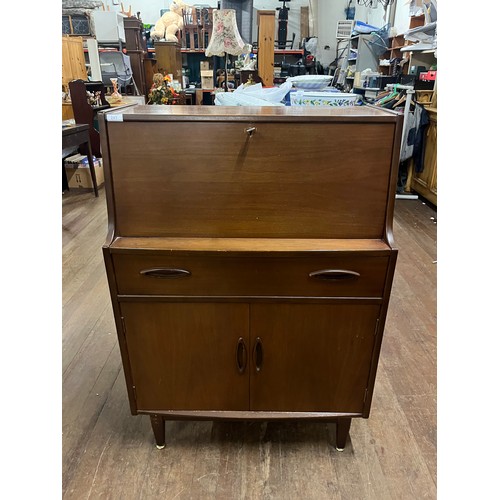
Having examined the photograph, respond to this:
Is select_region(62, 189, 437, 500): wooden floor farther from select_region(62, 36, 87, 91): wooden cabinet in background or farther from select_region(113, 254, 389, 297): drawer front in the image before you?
select_region(62, 36, 87, 91): wooden cabinet in background

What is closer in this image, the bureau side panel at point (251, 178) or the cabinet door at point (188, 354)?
the bureau side panel at point (251, 178)

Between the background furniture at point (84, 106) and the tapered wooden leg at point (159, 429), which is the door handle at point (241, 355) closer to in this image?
the tapered wooden leg at point (159, 429)

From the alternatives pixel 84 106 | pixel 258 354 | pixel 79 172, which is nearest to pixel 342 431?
pixel 258 354

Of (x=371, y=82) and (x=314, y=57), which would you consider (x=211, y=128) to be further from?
(x=314, y=57)

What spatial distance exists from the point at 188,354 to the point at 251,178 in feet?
1.99

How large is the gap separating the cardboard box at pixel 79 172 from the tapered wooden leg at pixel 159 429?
12.1ft

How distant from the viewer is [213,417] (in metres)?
1.32

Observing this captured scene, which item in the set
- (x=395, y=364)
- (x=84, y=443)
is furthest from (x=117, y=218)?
(x=395, y=364)

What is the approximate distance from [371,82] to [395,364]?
4.30 meters

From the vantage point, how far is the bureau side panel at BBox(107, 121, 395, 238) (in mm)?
1016

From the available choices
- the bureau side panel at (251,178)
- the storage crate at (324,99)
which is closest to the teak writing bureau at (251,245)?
the bureau side panel at (251,178)

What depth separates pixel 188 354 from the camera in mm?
1239

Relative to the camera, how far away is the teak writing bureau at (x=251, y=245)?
102cm

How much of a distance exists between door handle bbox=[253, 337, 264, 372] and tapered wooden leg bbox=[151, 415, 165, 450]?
0.42 m
